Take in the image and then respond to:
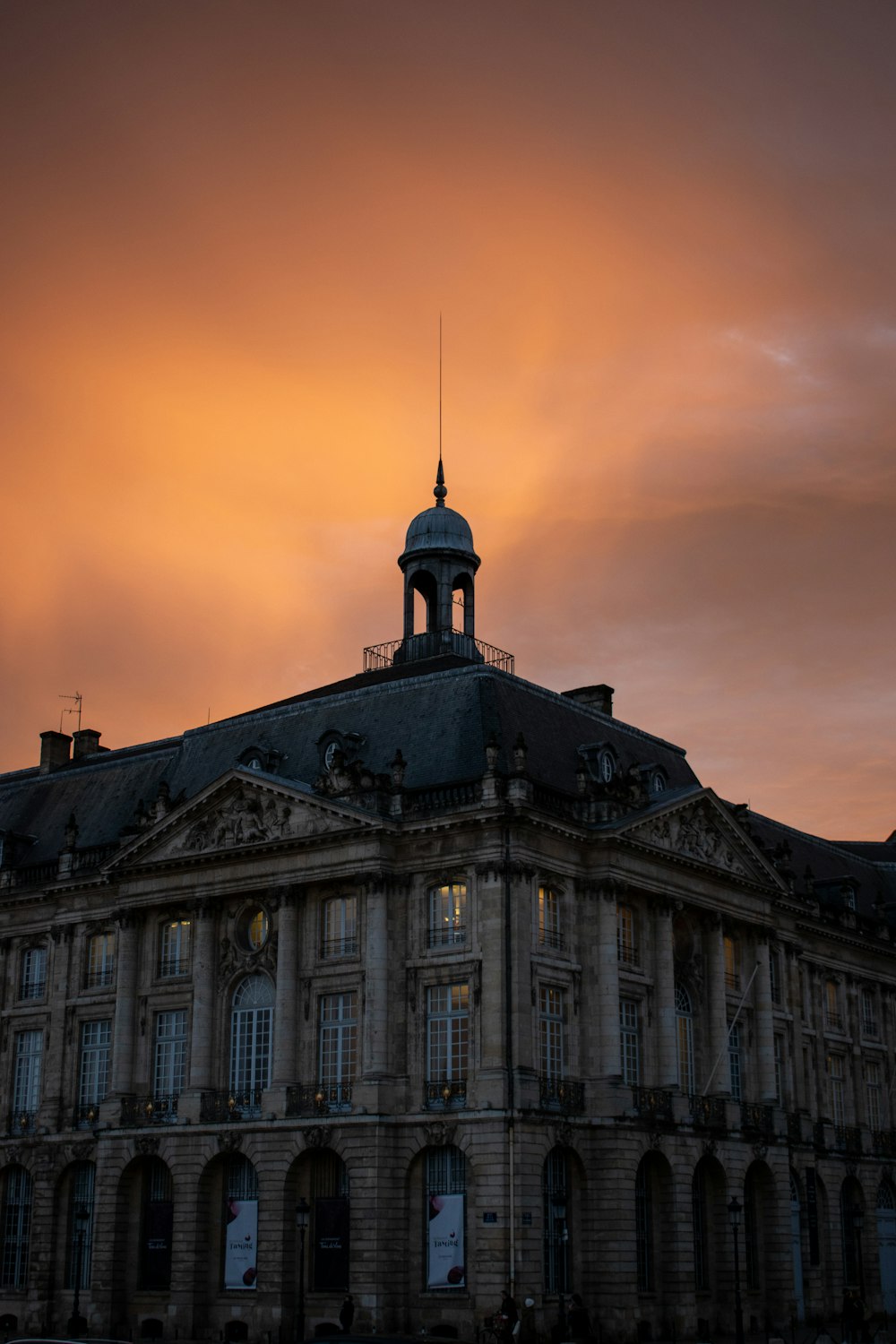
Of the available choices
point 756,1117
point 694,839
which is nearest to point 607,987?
point 694,839

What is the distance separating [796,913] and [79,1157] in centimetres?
2704

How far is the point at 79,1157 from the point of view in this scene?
56.6 meters

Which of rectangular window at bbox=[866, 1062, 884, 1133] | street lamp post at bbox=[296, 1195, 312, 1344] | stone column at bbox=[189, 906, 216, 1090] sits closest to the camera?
street lamp post at bbox=[296, 1195, 312, 1344]

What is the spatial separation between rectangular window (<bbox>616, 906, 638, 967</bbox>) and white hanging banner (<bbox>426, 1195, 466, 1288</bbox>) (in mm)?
9078

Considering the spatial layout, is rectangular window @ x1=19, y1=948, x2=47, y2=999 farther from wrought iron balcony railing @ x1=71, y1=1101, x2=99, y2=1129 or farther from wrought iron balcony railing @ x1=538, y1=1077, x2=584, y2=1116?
wrought iron balcony railing @ x1=538, y1=1077, x2=584, y2=1116

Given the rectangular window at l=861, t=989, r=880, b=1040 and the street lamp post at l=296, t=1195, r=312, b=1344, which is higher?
the rectangular window at l=861, t=989, r=880, b=1040

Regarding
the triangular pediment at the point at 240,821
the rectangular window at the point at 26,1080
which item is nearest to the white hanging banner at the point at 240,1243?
the rectangular window at the point at 26,1080

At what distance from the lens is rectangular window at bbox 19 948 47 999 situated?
6059cm

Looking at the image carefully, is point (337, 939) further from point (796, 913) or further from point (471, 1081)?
point (796, 913)

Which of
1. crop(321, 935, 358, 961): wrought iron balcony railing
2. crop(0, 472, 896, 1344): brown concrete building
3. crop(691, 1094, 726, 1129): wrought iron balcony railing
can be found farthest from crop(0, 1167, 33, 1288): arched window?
crop(691, 1094, 726, 1129): wrought iron balcony railing

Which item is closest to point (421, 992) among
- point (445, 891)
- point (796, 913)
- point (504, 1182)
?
point (445, 891)

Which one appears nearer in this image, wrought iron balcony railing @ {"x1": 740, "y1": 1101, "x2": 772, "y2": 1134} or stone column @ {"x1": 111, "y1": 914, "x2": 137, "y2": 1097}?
stone column @ {"x1": 111, "y1": 914, "x2": 137, "y2": 1097}

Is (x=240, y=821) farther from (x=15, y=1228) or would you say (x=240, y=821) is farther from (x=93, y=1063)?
(x=15, y=1228)

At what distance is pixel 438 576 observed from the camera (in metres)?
65.4
